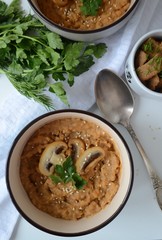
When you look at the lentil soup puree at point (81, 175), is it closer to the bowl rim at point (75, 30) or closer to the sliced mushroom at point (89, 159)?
the sliced mushroom at point (89, 159)

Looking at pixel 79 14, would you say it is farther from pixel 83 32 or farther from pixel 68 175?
pixel 68 175

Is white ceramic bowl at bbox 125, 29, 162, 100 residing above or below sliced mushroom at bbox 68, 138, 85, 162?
above

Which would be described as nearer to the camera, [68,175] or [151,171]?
[68,175]

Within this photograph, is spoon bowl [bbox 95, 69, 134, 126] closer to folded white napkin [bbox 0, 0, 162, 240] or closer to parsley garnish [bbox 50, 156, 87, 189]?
folded white napkin [bbox 0, 0, 162, 240]

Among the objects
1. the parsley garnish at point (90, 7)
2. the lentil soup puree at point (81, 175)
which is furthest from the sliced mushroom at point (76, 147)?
the parsley garnish at point (90, 7)

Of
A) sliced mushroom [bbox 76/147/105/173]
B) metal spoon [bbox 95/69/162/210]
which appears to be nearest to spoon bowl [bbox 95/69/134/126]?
metal spoon [bbox 95/69/162/210]

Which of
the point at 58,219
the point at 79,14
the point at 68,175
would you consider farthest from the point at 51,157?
the point at 79,14
